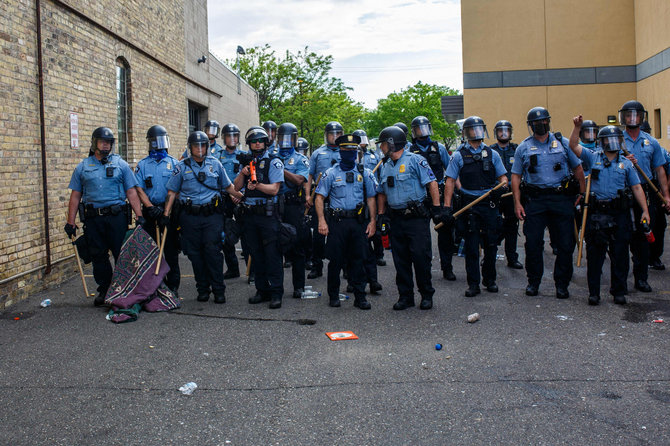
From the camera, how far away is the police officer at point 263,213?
7.29 m

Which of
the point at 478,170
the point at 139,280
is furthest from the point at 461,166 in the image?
the point at 139,280

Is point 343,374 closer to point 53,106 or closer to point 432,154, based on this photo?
point 432,154

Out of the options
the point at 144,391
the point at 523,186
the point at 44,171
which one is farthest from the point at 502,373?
the point at 44,171

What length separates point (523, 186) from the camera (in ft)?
24.7

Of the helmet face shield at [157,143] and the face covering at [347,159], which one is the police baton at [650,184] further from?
the helmet face shield at [157,143]

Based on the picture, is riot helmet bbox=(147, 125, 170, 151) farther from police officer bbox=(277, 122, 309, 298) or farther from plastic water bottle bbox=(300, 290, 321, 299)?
plastic water bottle bbox=(300, 290, 321, 299)

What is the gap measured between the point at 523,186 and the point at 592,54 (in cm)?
1816

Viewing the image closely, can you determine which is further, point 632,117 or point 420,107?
point 420,107

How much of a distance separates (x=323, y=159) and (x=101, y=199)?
323 centimetres

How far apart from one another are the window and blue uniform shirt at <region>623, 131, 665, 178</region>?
28.4 ft

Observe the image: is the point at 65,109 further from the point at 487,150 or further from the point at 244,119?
the point at 244,119

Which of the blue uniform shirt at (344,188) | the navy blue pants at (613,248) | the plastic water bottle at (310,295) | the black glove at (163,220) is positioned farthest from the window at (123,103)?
the navy blue pants at (613,248)

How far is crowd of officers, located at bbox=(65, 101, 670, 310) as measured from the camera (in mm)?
7059

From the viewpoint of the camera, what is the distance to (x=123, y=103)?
1188 centimetres
